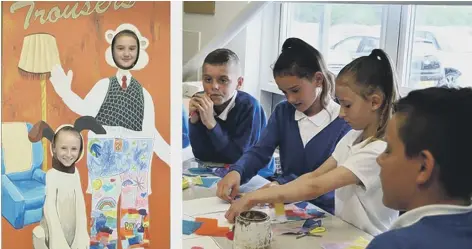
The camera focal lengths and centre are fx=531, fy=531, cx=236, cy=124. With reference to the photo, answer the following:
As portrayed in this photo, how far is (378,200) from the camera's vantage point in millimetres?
1180

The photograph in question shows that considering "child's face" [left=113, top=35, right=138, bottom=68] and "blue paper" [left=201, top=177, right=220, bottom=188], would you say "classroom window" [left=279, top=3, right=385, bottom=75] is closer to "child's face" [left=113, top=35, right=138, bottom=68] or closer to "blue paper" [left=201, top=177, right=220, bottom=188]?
"blue paper" [left=201, top=177, right=220, bottom=188]

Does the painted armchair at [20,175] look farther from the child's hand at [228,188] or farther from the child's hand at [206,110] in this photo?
the child's hand at [206,110]

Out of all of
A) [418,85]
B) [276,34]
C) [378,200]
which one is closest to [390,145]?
[378,200]

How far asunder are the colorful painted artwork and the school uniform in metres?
0.33

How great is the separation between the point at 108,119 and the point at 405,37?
70.7 inches

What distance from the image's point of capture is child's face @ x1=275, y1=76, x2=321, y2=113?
1450mm

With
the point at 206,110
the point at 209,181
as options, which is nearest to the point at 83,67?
the point at 209,181

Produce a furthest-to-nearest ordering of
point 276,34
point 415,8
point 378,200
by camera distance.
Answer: point 276,34 < point 415,8 < point 378,200

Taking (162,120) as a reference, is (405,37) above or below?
above

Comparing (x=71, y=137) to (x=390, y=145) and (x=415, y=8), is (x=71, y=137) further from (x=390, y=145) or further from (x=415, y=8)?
(x=415, y=8)

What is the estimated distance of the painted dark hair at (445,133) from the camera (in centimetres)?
72

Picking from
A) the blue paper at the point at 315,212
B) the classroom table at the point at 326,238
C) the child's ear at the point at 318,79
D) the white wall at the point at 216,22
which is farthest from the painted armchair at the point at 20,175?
the white wall at the point at 216,22

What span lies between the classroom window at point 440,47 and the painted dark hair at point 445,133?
3.87 ft

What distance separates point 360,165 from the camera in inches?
44.5
